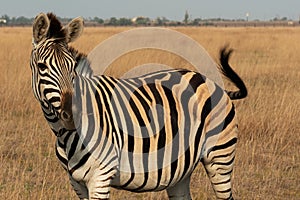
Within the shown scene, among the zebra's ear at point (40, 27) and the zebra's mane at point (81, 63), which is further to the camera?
the zebra's mane at point (81, 63)

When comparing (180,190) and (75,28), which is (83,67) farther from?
(180,190)

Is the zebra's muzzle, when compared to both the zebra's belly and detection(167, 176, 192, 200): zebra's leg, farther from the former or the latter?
detection(167, 176, 192, 200): zebra's leg

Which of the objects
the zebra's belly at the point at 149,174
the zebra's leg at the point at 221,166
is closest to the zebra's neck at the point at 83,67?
the zebra's belly at the point at 149,174

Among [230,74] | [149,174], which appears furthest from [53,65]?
[230,74]

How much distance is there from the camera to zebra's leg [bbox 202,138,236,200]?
11.8 feet

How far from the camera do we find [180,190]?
3.89 metres

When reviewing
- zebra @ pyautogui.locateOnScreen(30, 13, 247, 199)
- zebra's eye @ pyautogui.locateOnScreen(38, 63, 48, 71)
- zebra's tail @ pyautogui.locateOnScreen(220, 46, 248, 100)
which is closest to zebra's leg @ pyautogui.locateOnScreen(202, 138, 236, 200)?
zebra @ pyautogui.locateOnScreen(30, 13, 247, 199)

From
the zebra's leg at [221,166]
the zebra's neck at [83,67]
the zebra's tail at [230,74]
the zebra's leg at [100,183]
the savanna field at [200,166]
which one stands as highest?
the zebra's neck at [83,67]

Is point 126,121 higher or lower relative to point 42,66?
lower

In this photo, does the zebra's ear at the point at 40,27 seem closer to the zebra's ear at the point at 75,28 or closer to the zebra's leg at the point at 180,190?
the zebra's ear at the point at 75,28

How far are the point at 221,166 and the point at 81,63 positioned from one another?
4.37 feet

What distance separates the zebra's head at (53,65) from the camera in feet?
8.98

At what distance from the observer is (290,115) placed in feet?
24.3

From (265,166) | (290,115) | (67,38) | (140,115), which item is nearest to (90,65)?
(67,38)
